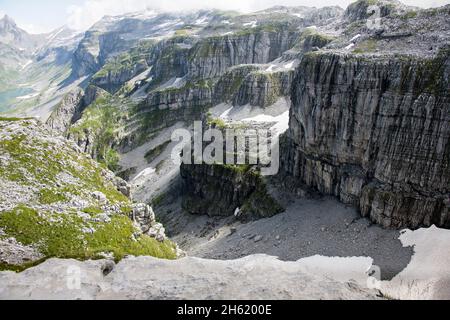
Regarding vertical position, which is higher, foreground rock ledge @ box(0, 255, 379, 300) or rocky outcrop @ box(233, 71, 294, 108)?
rocky outcrop @ box(233, 71, 294, 108)

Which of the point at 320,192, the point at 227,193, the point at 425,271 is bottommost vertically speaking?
the point at 227,193

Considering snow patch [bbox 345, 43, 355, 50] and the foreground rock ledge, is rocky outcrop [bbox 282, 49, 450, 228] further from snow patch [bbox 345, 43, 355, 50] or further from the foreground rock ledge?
the foreground rock ledge

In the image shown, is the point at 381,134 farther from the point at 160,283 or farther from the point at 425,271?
the point at 160,283

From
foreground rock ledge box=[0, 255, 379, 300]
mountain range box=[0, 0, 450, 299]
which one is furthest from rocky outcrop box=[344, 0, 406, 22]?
foreground rock ledge box=[0, 255, 379, 300]

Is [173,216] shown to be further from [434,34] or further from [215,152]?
[434,34]

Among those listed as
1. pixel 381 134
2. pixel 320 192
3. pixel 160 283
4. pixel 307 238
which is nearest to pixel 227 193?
pixel 320 192
